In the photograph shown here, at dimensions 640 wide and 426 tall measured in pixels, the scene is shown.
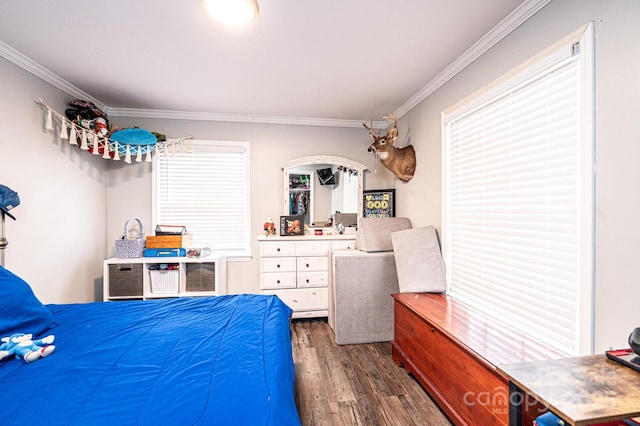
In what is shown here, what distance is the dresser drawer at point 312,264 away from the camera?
3.38 metres

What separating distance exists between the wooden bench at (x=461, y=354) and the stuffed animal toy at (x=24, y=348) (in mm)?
2125

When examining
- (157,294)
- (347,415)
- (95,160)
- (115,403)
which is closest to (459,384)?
(347,415)

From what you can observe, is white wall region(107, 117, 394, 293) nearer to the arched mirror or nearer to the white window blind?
the arched mirror

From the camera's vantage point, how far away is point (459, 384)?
1.68 m

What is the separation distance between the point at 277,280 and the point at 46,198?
2312 millimetres

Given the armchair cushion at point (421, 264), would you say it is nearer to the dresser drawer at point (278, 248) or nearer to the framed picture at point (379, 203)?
the framed picture at point (379, 203)

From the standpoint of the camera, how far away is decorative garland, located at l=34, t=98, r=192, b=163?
2525 millimetres

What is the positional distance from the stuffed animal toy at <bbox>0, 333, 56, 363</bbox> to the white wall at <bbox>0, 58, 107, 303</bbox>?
1.36m

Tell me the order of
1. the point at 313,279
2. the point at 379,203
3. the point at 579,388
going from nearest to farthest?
the point at 579,388, the point at 313,279, the point at 379,203

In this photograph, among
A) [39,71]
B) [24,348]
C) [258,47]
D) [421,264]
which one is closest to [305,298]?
[421,264]

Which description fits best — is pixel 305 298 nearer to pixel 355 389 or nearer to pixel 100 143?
pixel 355 389

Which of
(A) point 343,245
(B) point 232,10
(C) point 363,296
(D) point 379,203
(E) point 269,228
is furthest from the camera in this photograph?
(D) point 379,203

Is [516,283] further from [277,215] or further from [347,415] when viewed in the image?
[277,215]

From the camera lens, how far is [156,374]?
45.1 inches
